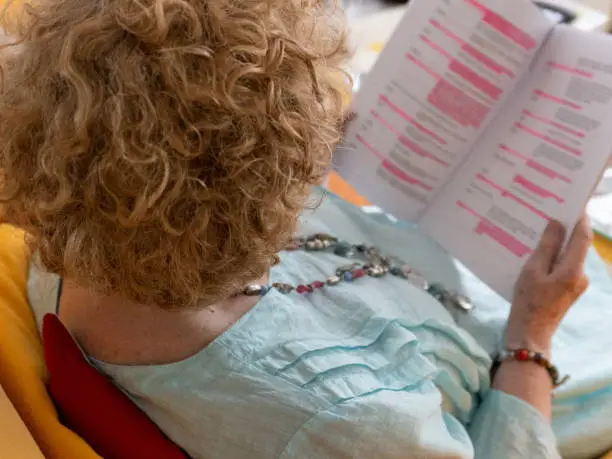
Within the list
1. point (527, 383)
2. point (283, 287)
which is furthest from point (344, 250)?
point (527, 383)

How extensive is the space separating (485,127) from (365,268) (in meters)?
0.28

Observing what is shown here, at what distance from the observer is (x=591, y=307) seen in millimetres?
954

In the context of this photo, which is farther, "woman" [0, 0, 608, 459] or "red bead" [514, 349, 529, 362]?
"red bead" [514, 349, 529, 362]

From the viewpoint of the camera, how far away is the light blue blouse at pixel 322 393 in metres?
0.54

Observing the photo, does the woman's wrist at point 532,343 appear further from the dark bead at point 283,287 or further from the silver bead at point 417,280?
the dark bead at point 283,287

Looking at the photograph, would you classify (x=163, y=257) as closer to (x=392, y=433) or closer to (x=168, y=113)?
(x=168, y=113)

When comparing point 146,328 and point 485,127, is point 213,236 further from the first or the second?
point 485,127

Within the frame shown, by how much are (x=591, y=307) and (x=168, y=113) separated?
0.76m

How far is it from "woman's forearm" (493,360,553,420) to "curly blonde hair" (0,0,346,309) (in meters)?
0.39

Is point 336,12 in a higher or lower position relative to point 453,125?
higher

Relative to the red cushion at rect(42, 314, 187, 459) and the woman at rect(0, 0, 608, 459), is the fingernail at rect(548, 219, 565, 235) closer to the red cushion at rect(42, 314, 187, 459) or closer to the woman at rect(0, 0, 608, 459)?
the woman at rect(0, 0, 608, 459)

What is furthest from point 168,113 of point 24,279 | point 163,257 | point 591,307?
point 591,307

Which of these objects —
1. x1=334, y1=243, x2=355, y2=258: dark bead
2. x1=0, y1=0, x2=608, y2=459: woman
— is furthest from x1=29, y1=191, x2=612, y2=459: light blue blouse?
x1=334, y1=243, x2=355, y2=258: dark bead

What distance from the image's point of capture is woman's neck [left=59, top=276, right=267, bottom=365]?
22.6 inches
